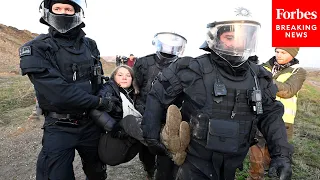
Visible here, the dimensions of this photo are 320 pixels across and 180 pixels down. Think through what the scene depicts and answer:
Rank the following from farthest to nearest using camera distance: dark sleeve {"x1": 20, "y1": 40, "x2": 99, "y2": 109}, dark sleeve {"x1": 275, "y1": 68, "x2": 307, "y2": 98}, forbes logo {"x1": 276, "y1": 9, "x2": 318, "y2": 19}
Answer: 1. forbes logo {"x1": 276, "y1": 9, "x2": 318, "y2": 19}
2. dark sleeve {"x1": 275, "y1": 68, "x2": 307, "y2": 98}
3. dark sleeve {"x1": 20, "y1": 40, "x2": 99, "y2": 109}

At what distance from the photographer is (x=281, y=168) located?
2.28 metres

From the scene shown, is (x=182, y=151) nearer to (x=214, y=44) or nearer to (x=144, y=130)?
(x=144, y=130)

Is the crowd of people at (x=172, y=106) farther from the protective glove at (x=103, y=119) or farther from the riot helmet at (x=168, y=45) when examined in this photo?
the riot helmet at (x=168, y=45)

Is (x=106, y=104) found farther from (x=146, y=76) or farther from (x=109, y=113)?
(x=146, y=76)

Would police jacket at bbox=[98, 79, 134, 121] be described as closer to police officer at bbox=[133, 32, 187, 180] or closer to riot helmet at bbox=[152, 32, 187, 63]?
police officer at bbox=[133, 32, 187, 180]

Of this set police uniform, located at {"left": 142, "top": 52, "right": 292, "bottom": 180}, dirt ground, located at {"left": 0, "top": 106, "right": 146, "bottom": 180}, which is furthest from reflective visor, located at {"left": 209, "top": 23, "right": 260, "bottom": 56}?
dirt ground, located at {"left": 0, "top": 106, "right": 146, "bottom": 180}

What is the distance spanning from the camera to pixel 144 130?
245 centimetres

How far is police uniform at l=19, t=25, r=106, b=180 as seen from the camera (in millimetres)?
2484

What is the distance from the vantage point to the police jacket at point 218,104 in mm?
2229

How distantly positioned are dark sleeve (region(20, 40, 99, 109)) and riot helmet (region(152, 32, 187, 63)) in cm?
161

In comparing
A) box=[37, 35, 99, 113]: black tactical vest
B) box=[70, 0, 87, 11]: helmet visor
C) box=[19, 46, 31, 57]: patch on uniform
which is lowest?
box=[37, 35, 99, 113]: black tactical vest

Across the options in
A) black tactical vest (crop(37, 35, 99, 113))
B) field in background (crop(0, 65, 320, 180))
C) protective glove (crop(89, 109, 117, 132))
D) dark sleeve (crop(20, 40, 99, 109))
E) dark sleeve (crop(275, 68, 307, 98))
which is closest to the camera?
dark sleeve (crop(20, 40, 99, 109))

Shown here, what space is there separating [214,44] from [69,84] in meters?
1.31

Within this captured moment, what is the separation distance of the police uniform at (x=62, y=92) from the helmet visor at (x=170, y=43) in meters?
1.18
